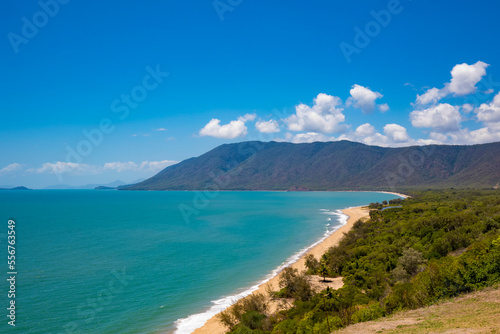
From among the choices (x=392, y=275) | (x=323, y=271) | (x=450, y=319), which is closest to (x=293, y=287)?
(x=323, y=271)

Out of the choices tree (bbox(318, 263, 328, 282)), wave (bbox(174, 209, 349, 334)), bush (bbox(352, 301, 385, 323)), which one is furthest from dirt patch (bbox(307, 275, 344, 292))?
bush (bbox(352, 301, 385, 323))

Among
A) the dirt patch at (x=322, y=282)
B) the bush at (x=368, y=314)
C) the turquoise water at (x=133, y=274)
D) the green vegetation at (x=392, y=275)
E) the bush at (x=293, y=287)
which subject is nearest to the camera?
the bush at (x=368, y=314)

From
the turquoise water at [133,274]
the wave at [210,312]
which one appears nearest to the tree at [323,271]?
the wave at [210,312]

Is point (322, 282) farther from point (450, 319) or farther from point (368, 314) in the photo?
point (450, 319)

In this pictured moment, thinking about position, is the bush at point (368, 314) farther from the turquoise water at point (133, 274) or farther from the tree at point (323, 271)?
the tree at point (323, 271)

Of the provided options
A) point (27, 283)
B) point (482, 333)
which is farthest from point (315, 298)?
point (27, 283)

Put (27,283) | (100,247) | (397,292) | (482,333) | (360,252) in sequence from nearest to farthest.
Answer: (482,333), (397,292), (27,283), (360,252), (100,247)

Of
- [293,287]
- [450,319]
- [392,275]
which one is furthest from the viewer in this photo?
[293,287]

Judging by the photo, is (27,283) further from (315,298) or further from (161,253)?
(315,298)
